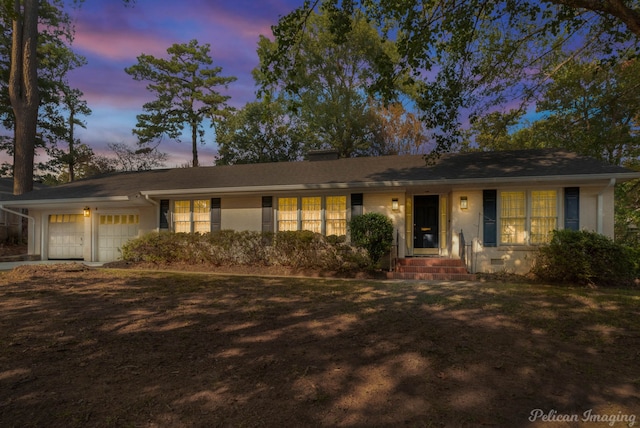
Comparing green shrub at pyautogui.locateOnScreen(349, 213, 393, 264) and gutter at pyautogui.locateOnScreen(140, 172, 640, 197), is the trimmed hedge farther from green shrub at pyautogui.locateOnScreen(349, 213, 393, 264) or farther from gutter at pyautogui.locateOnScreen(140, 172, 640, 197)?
gutter at pyautogui.locateOnScreen(140, 172, 640, 197)

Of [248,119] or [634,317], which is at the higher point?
[248,119]

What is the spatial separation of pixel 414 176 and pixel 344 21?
540cm

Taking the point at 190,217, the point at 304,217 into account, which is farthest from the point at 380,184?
the point at 190,217

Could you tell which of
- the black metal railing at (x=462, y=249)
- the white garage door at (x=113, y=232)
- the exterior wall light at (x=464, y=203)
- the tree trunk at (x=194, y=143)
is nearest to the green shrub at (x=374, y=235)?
the black metal railing at (x=462, y=249)

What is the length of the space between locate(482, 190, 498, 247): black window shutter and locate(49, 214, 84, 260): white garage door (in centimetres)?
1478

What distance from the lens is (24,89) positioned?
15.9m

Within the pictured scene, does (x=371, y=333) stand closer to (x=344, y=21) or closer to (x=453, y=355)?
(x=453, y=355)

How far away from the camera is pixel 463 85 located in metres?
8.66

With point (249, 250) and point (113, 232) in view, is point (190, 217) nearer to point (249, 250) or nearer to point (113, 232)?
point (249, 250)

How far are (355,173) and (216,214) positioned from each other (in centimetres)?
509

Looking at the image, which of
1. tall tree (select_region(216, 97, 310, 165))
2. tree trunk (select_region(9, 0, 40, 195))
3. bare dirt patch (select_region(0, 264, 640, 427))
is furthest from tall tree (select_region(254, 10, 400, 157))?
bare dirt patch (select_region(0, 264, 640, 427))

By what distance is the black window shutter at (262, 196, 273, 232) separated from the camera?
12000 mm

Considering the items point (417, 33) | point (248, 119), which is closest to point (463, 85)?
point (417, 33)

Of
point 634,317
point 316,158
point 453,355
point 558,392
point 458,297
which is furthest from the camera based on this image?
point 316,158
